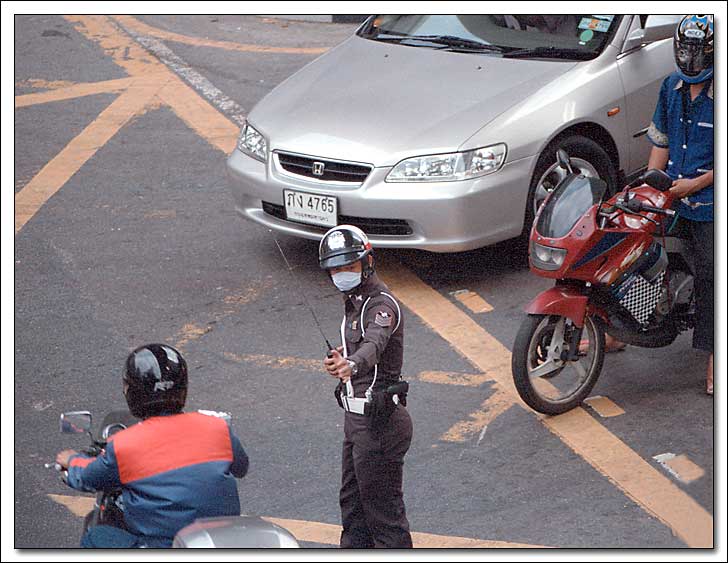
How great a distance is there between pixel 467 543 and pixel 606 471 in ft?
2.73

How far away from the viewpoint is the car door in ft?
24.5

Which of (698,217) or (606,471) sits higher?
(698,217)

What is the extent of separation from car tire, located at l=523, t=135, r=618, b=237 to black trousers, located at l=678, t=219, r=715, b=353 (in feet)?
3.80

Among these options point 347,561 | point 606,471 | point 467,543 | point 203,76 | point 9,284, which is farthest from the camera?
point 203,76

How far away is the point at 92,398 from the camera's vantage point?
20.0 feet

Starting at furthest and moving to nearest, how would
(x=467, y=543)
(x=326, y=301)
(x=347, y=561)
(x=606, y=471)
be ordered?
(x=326, y=301)
(x=606, y=471)
(x=467, y=543)
(x=347, y=561)

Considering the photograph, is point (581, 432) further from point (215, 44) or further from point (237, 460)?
point (215, 44)

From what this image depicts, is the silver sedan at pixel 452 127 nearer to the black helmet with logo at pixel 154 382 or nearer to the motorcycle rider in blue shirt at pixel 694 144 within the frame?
the motorcycle rider in blue shirt at pixel 694 144

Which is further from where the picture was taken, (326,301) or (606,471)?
(326,301)

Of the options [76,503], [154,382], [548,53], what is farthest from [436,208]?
[154,382]

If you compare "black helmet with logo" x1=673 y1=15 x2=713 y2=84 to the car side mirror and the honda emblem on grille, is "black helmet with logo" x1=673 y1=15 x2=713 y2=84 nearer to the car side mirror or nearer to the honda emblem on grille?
the car side mirror

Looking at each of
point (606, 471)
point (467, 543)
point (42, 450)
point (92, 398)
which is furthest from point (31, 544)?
point (606, 471)

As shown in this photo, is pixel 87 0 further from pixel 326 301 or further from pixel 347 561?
pixel 347 561

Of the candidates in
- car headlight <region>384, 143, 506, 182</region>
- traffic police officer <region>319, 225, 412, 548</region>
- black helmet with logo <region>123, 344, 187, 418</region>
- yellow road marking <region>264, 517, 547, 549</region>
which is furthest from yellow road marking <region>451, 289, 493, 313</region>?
black helmet with logo <region>123, 344, 187, 418</region>
